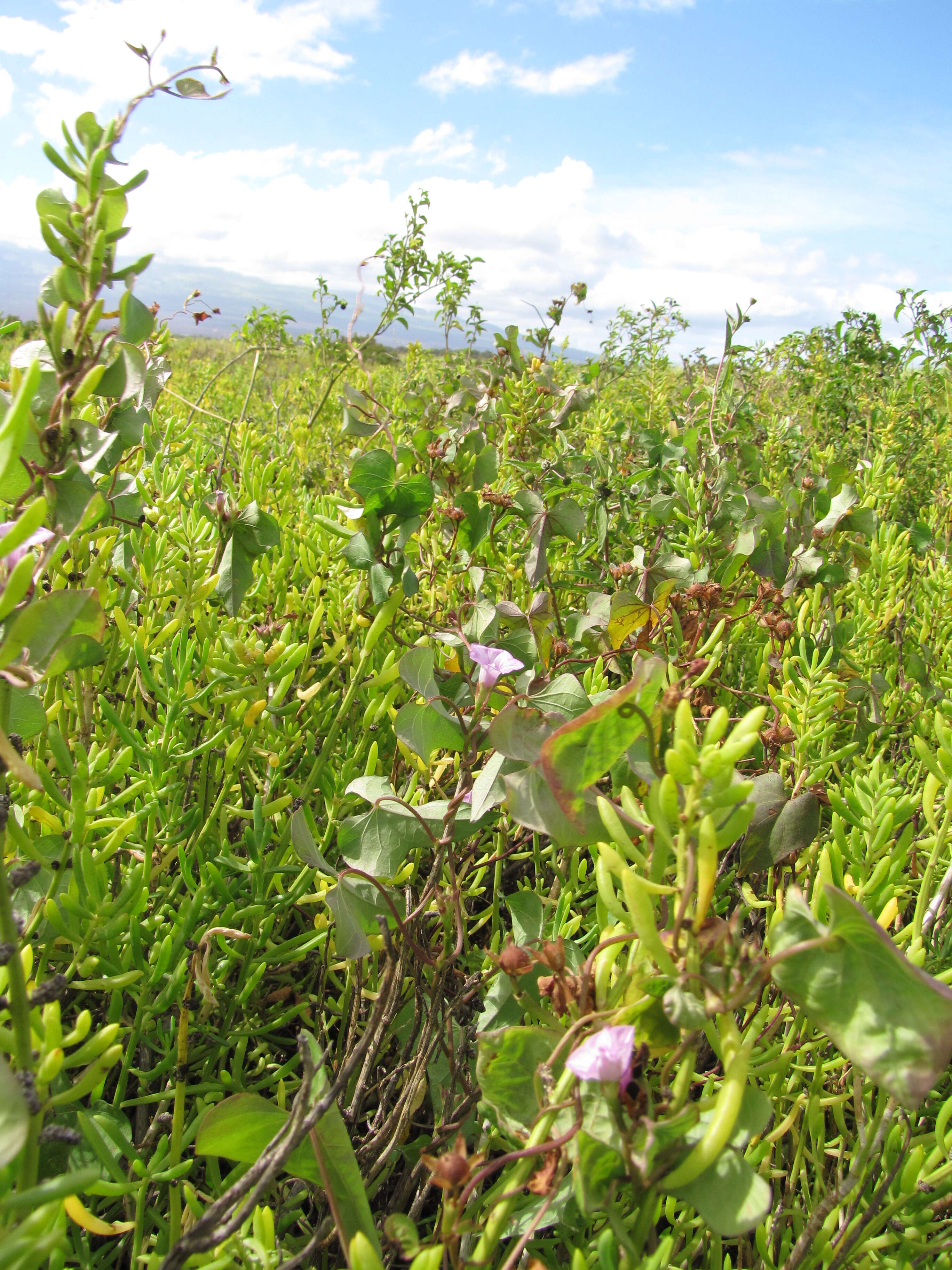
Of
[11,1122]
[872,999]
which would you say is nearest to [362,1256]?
[11,1122]

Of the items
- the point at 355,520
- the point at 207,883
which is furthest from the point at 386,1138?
the point at 355,520

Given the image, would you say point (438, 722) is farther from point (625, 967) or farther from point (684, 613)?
point (684, 613)

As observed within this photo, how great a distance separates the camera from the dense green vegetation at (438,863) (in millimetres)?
474

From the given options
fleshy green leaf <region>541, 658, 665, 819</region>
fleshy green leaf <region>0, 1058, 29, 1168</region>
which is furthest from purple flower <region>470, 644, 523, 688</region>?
fleshy green leaf <region>0, 1058, 29, 1168</region>

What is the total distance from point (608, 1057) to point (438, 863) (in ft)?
1.34

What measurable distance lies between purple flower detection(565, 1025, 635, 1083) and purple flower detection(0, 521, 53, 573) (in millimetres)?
425

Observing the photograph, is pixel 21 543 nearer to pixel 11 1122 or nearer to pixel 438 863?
pixel 11 1122

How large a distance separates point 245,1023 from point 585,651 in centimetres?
84

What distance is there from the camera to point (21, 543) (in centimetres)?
41

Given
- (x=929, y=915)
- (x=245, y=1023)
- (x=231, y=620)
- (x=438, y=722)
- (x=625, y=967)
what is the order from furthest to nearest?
1. (x=231, y=620)
2. (x=245, y=1023)
3. (x=438, y=722)
4. (x=929, y=915)
5. (x=625, y=967)

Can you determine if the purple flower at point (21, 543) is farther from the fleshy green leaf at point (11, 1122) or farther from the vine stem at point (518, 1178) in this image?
the vine stem at point (518, 1178)

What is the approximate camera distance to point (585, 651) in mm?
1466

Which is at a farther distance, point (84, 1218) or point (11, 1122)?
point (84, 1218)

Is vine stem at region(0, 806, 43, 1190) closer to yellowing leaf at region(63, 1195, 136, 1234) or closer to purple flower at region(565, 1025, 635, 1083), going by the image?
yellowing leaf at region(63, 1195, 136, 1234)
